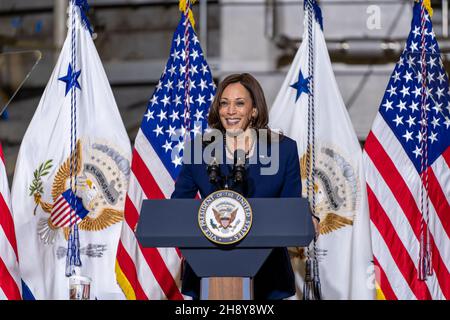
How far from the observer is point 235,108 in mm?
3512

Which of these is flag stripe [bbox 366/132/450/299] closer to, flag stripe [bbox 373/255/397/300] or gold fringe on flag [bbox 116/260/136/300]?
flag stripe [bbox 373/255/397/300]

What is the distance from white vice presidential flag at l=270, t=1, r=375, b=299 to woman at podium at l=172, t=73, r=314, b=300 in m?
1.56

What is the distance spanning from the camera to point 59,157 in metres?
5.16

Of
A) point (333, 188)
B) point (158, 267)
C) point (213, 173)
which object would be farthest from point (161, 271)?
point (213, 173)

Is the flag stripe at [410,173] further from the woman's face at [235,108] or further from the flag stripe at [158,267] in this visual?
the woman's face at [235,108]

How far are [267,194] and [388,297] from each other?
1.75 m

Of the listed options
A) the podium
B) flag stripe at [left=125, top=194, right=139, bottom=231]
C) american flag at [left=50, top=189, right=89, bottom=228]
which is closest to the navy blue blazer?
Result: the podium

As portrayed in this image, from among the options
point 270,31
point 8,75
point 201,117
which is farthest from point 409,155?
point 8,75

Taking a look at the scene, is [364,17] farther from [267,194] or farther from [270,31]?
[267,194]

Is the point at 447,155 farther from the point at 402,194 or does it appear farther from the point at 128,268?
the point at 128,268

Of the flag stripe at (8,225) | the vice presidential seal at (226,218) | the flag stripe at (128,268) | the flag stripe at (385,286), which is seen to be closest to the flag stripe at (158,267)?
the flag stripe at (128,268)

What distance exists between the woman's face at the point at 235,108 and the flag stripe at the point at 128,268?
5.39 feet

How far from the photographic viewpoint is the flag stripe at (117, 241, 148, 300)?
497 centimetres

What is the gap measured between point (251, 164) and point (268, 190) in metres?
0.12
